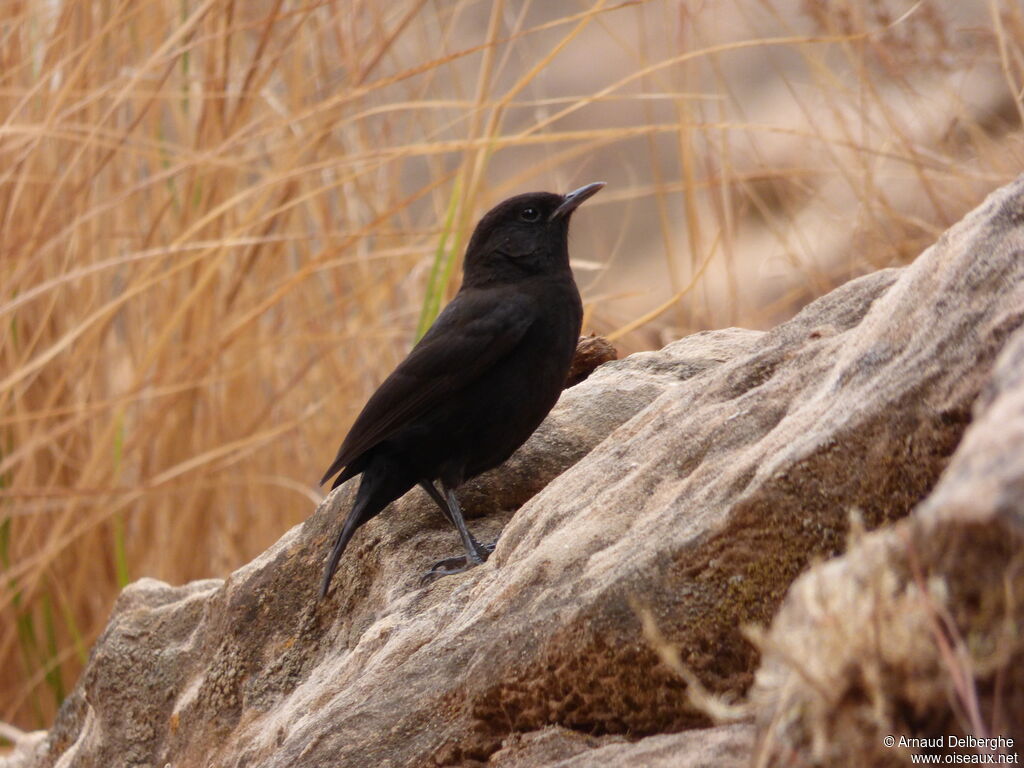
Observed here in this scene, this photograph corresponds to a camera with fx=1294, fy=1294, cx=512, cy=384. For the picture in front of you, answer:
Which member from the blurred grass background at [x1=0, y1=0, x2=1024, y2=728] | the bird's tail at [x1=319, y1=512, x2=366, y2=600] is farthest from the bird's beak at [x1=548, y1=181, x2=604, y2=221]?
the bird's tail at [x1=319, y1=512, x2=366, y2=600]

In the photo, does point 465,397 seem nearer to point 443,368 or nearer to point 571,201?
point 443,368

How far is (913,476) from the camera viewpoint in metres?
1.75

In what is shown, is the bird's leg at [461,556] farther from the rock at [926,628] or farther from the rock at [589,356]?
the rock at [926,628]

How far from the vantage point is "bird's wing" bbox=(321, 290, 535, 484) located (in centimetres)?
348

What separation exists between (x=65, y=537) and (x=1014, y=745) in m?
3.84

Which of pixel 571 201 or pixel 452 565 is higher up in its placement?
pixel 571 201

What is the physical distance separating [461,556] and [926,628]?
1.99 m

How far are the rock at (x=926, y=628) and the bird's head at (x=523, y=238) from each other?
263 cm

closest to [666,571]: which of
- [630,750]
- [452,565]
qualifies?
[630,750]

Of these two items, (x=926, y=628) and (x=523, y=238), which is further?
(x=523, y=238)

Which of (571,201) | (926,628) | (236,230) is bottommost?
(926,628)

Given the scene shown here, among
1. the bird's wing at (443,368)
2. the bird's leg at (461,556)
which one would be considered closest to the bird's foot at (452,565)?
the bird's leg at (461,556)

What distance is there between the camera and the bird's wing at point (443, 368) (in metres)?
3.48

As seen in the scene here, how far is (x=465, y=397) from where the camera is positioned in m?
3.53
